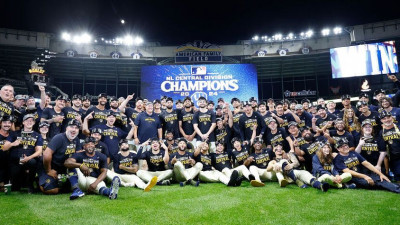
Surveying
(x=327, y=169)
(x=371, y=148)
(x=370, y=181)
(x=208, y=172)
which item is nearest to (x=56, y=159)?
(x=208, y=172)

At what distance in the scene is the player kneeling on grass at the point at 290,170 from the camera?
19.6ft

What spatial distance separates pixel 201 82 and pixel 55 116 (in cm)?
1769

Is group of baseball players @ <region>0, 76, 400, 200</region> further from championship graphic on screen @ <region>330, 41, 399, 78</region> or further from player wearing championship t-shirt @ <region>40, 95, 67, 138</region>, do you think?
championship graphic on screen @ <region>330, 41, 399, 78</region>

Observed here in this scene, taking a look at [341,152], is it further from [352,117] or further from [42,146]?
[42,146]

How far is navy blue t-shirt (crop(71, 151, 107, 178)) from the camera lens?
5723 mm

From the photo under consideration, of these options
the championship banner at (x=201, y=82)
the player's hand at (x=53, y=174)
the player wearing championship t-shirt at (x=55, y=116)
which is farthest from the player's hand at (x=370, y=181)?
the championship banner at (x=201, y=82)

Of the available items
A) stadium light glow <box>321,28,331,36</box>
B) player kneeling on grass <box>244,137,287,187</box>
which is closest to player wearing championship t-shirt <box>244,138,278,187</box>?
player kneeling on grass <box>244,137,287,187</box>

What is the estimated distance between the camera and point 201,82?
24406 mm

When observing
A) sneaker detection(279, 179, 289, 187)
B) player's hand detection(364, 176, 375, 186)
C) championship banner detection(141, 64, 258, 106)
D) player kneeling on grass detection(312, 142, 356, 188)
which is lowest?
sneaker detection(279, 179, 289, 187)

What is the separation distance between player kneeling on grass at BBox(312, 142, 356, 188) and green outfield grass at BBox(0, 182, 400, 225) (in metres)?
0.29

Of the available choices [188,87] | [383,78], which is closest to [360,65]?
[383,78]

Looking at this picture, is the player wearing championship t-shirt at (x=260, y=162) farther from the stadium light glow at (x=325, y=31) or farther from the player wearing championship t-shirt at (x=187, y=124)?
the stadium light glow at (x=325, y=31)

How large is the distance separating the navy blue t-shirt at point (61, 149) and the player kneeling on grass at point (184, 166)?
2643 mm

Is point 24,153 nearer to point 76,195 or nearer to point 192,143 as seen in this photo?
point 76,195
